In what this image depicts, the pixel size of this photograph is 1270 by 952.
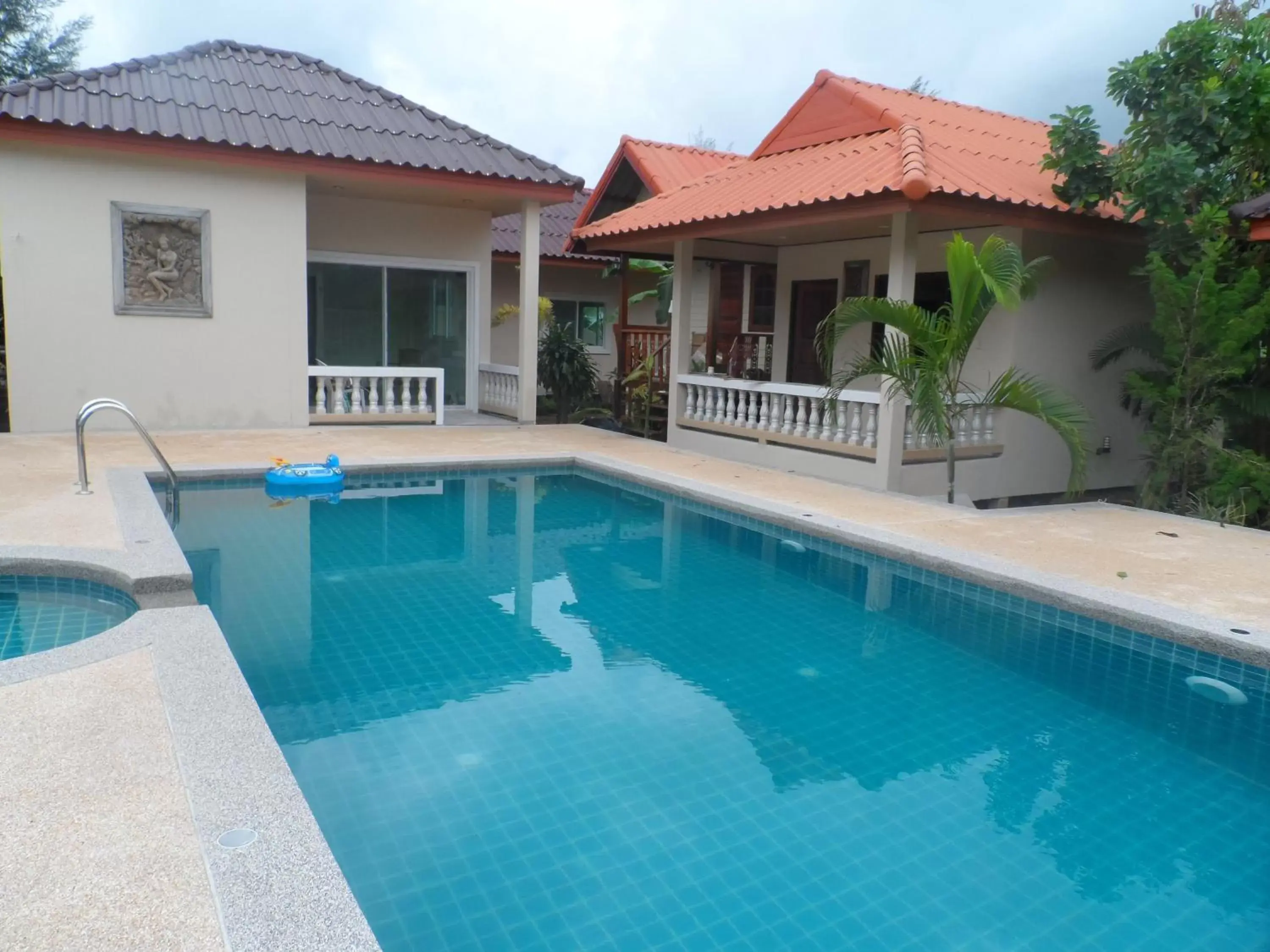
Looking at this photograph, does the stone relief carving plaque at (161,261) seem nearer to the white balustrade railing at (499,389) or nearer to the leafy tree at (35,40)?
the white balustrade railing at (499,389)

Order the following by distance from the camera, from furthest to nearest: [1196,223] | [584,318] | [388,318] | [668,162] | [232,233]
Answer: [584,318] → [668,162] → [388,318] → [232,233] → [1196,223]

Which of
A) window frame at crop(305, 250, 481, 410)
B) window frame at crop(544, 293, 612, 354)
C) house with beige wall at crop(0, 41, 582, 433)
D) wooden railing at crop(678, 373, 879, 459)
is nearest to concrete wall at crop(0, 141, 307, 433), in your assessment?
house with beige wall at crop(0, 41, 582, 433)

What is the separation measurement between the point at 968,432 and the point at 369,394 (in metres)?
7.83

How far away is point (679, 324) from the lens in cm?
1287

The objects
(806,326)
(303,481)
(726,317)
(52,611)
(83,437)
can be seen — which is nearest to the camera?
(52,611)

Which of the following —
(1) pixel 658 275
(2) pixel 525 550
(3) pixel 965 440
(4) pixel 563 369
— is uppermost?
(1) pixel 658 275

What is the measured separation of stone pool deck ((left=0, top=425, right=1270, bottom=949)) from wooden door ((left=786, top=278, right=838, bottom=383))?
5655 mm

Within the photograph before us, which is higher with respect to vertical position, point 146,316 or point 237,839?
point 146,316

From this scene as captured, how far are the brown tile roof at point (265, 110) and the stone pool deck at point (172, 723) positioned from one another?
4534mm

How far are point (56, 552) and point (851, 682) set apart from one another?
15.0 ft

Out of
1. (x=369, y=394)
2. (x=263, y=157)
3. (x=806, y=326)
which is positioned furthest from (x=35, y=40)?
(x=806, y=326)

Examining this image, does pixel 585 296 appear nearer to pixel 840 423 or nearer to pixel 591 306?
pixel 591 306

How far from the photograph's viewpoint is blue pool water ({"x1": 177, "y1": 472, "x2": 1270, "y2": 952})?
3279 millimetres

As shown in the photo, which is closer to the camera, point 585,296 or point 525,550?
point 525,550
